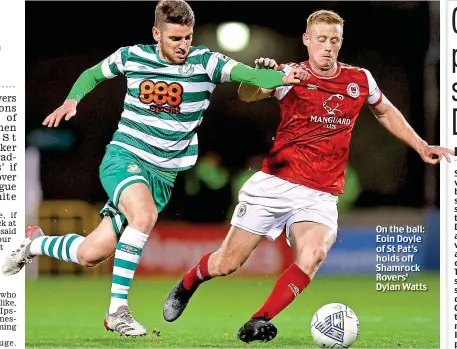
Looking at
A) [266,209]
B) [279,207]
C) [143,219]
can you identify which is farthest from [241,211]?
[143,219]

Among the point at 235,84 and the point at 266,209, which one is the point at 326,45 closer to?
the point at 235,84

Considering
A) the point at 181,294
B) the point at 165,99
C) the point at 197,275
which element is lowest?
the point at 181,294

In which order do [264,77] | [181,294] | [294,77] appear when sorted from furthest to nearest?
1. [181,294]
2. [264,77]
3. [294,77]

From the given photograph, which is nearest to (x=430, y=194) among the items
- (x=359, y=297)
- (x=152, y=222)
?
(x=359, y=297)

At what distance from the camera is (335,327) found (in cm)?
700

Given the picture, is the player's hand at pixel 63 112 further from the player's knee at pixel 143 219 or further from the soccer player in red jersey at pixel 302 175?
the soccer player in red jersey at pixel 302 175

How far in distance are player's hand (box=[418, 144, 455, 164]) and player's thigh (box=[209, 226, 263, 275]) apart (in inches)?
57.5

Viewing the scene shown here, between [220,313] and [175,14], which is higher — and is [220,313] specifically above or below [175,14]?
below

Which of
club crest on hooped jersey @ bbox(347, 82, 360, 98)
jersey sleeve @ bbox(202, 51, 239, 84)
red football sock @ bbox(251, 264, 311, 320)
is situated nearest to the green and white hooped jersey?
jersey sleeve @ bbox(202, 51, 239, 84)

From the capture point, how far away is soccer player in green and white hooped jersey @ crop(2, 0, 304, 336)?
6.89 m

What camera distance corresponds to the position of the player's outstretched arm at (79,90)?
703 centimetres

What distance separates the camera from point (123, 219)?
700 centimetres

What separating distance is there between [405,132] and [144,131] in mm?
2069

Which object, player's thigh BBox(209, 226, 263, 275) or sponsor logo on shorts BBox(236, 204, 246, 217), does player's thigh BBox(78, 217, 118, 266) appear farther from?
sponsor logo on shorts BBox(236, 204, 246, 217)
